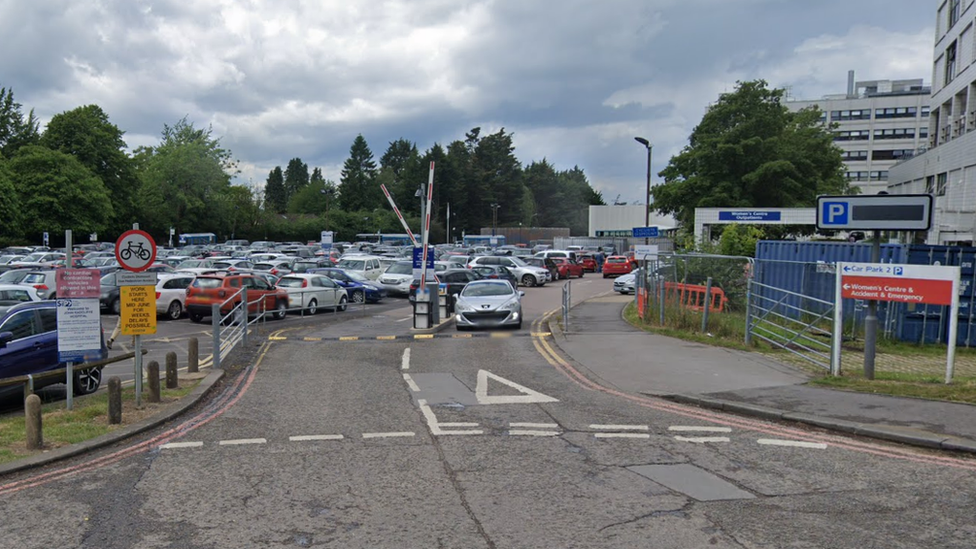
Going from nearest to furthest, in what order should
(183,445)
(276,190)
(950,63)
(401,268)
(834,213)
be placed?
(183,445)
(834,213)
(401,268)
(950,63)
(276,190)

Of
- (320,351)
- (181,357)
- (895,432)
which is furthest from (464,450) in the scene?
(181,357)

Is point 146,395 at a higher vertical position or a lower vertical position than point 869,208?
lower

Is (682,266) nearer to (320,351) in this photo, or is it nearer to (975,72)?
(320,351)

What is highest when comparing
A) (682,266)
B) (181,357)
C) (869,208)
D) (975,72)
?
(975,72)

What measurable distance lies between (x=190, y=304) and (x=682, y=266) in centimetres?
Result: 1487

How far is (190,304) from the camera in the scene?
23.2m

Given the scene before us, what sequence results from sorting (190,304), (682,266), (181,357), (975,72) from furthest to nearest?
(975,72) → (190,304) → (682,266) → (181,357)

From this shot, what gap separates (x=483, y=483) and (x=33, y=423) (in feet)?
17.1

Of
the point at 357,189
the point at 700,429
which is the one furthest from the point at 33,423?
the point at 357,189

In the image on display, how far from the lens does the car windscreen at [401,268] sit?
1414 inches

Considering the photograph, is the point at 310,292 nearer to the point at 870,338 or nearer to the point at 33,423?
the point at 33,423

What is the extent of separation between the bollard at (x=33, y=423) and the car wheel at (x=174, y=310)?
17.0 m

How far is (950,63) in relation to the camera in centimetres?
3875

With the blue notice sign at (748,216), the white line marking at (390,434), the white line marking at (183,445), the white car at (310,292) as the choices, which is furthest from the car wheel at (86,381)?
the blue notice sign at (748,216)
